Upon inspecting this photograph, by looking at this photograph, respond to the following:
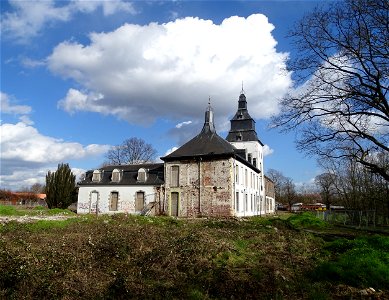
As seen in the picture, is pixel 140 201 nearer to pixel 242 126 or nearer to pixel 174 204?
pixel 174 204

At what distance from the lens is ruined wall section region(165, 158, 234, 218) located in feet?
86.3

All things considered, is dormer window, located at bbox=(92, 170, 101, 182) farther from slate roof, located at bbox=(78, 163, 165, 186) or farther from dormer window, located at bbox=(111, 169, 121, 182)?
dormer window, located at bbox=(111, 169, 121, 182)

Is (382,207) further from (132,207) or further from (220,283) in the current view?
(220,283)

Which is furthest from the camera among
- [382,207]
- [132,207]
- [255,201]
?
[255,201]

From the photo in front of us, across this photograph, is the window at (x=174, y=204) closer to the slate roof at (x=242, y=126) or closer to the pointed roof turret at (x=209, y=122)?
the pointed roof turret at (x=209, y=122)

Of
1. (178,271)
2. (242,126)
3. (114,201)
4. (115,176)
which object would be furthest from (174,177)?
(178,271)

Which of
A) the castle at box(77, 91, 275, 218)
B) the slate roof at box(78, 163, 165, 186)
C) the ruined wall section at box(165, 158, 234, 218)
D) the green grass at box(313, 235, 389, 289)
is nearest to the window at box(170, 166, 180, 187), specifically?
the castle at box(77, 91, 275, 218)

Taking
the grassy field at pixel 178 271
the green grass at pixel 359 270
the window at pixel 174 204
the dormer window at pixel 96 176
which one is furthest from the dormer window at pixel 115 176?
the green grass at pixel 359 270

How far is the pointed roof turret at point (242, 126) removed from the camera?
40.1 m

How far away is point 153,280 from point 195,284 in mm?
855

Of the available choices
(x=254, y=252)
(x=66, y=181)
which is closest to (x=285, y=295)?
(x=254, y=252)

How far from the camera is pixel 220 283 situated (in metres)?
6.17

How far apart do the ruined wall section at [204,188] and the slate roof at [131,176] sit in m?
2.15

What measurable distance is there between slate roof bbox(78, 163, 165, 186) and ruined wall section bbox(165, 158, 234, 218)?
2.15 meters
